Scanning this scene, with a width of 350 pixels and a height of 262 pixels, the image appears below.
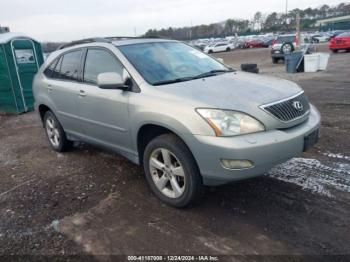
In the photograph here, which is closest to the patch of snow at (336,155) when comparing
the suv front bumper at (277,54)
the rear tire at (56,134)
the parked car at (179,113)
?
the parked car at (179,113)

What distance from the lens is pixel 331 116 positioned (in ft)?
22.5

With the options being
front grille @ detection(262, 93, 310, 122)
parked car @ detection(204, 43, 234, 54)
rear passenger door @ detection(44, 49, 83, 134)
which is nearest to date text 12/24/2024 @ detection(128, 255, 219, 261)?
front grille @ detection(262, 93, 310, 122)

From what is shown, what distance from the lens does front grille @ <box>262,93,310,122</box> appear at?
10.6ft

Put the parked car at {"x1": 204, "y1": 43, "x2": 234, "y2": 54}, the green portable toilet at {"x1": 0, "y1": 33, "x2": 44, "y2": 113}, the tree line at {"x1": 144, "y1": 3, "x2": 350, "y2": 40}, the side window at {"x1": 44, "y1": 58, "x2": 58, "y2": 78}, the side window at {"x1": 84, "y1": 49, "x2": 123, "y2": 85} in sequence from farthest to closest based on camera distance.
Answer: the tree line at {"x1": 144, "y1": 3, "x2": 350, "y2": 40} → the parked car at {"x1": 204, "y1": 43, "x2": 234, "y2": 54} → the green portable toilet at {"x1": 0, "y1": 33, "x2": 44, "y2": 113} → the side window at {"x1": 44, "y1": 58, "x2": 58, "y2": 78} → the side window at {"x1": 84, "y1": 49, "x2": 123, "y2": 85}

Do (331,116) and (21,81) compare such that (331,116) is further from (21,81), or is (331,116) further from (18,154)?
(21,81)

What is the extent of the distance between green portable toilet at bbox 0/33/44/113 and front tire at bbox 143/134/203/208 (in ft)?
25.8

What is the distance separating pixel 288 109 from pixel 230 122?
0.68 meters

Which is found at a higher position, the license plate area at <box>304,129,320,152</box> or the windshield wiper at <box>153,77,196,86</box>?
the windshield wiper at <box>153,77,196,86</box>

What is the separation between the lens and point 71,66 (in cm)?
493

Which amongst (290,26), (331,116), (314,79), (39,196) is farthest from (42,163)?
(290,26)

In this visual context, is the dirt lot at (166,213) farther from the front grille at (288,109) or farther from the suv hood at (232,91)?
the suv hood at (232,91)

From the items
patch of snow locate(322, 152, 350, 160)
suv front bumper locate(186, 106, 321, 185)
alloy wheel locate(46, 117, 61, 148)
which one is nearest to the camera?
suv front bumper locate(186, 106, 321, 185)

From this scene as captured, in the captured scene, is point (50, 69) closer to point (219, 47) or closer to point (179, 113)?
point (179, 113)

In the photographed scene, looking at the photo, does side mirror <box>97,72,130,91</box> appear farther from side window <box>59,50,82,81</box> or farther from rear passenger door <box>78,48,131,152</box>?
side window <box>59,50,82,81</box>
